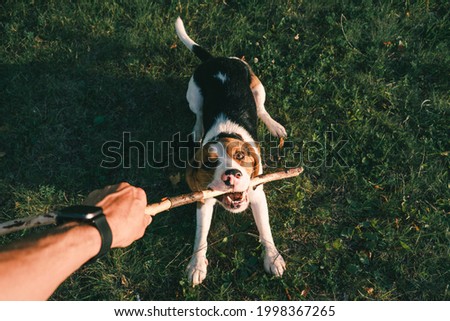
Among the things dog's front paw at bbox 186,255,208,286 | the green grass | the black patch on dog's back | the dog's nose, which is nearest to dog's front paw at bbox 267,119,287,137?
the green grass

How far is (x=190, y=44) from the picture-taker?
5.15m

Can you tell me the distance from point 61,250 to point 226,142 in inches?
72.0

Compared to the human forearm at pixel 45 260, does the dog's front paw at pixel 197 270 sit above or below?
below

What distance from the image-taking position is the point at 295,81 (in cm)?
527

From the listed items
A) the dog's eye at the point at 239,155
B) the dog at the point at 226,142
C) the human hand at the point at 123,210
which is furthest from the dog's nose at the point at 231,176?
the human hand at the point at 123,210

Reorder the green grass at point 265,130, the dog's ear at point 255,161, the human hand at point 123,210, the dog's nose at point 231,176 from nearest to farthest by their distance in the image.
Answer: the human hand at point 123,210 < the dog's nose at point 231,176 < the dog's ear at point 255,161 < the green grass at point 265,130

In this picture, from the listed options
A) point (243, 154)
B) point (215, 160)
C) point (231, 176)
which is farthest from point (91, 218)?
point (243, 154)

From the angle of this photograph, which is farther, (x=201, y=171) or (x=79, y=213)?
(x=201, y=171)

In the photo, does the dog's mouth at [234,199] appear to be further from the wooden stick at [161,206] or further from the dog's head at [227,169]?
the wooden stick at [161,206]

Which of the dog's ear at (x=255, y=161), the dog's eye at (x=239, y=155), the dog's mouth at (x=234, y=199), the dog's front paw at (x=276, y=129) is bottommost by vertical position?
the dog's front paw at (x=276, y=129)

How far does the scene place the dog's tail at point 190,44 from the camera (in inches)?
201

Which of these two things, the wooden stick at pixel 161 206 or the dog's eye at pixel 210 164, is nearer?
the wooden stick at pixel 161 206

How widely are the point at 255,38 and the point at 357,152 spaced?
1.96 m

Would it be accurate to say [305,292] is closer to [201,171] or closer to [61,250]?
[201,171]
